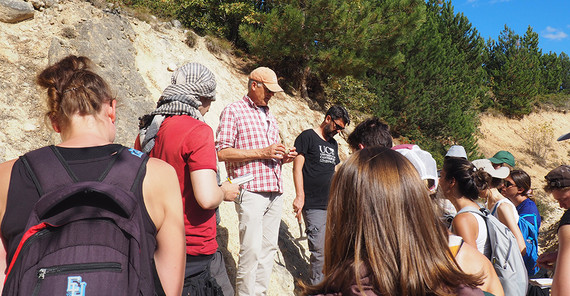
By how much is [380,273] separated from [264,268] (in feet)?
8.22

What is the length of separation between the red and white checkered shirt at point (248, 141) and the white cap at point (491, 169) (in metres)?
1.63

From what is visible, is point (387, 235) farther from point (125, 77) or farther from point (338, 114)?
point (125, 77)

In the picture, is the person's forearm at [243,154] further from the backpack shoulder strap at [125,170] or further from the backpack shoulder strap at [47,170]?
the backpack shoulder strap at [47,170]

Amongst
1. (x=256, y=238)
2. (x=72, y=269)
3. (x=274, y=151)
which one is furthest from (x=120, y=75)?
(x=72, y=269)

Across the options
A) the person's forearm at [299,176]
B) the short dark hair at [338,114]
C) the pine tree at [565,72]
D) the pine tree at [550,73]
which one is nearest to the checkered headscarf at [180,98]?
the person's forearm at [299,176]

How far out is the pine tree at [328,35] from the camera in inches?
378

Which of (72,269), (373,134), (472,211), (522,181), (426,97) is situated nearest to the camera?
(72,269)

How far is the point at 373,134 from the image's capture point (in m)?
2.74

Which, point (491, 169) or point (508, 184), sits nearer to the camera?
point (491, 169)

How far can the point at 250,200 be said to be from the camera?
3389mm

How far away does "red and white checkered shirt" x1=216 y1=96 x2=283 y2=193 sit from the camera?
339 centimetres

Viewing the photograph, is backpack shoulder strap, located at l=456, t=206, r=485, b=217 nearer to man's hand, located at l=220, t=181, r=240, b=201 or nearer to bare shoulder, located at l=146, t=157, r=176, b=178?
man's hand, located at l=220, t=181, r=240, b=201

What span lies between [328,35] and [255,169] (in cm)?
720

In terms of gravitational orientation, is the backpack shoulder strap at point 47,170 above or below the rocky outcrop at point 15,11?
below
